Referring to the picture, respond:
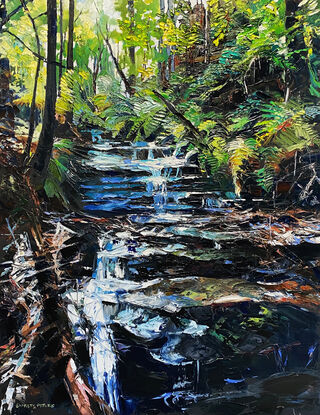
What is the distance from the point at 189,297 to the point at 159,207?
1.17ft

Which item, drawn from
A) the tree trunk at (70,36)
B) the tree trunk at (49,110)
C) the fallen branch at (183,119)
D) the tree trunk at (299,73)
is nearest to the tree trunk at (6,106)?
the tree trunk at (49,110)

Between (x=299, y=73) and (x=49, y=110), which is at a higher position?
(x=299, y=73)

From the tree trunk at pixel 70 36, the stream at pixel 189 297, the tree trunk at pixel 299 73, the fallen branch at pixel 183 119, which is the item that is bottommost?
the stream at pixel 189 297

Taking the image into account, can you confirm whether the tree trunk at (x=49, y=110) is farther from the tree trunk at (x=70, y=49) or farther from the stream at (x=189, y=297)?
the stream at (x=189, y=297)

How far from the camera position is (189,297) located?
107 centimetres

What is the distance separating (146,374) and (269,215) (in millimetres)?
754

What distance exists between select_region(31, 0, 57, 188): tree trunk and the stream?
0.51ft

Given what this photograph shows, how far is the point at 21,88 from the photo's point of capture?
3.46ft

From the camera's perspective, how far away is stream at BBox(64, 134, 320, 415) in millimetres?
1029

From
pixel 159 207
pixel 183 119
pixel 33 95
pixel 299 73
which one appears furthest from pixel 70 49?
pixel 299 73

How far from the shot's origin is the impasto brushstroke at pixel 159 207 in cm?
103

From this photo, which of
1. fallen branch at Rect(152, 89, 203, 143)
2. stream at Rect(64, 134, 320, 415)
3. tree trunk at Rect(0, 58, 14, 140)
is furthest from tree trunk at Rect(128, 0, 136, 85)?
tree trunk at Rect(0, 58, 14, 140)

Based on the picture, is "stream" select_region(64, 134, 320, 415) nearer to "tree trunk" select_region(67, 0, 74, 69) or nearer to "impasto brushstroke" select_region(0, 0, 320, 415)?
"impasto brushstroke" select_region(0, 0, 320, 415)

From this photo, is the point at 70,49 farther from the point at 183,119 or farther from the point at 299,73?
Answer: the point at 299,73
